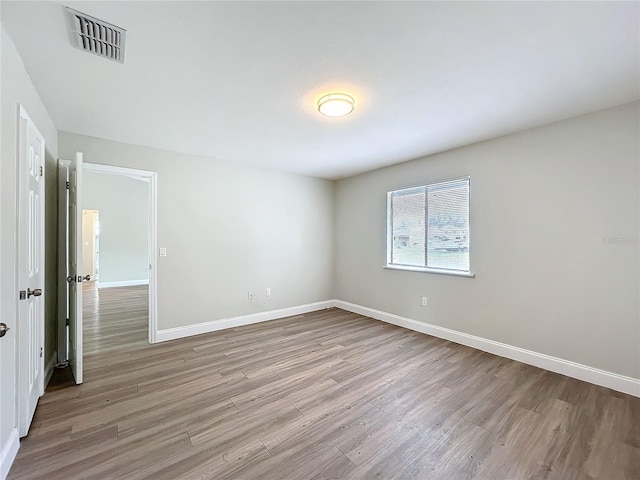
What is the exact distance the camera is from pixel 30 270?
207 centimetres

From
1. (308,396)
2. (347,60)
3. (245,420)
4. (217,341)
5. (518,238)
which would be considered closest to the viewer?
(347,60)

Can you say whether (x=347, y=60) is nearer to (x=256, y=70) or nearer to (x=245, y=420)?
(x=256, y=70)

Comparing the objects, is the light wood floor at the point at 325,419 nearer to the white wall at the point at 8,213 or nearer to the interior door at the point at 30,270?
the interior door at the point at 30,270

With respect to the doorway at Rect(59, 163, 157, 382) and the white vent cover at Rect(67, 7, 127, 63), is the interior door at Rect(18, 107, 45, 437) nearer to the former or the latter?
the white vent cover at Rect(67, 7, 127, 63)

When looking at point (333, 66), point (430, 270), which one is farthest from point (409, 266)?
point (333, 66)

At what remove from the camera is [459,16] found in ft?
4.91

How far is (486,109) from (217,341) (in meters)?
3.99

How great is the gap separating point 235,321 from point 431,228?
3235 millimetres

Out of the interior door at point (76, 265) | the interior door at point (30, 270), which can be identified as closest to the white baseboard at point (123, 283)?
the interior door at point (76, 265)

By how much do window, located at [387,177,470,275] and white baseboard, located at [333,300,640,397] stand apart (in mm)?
814

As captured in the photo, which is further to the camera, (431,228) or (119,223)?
(119,223)

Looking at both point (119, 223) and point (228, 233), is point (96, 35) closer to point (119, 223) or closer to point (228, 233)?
point (228, 233)

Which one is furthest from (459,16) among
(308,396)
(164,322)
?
(164,322)

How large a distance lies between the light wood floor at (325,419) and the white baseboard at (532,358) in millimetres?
101
